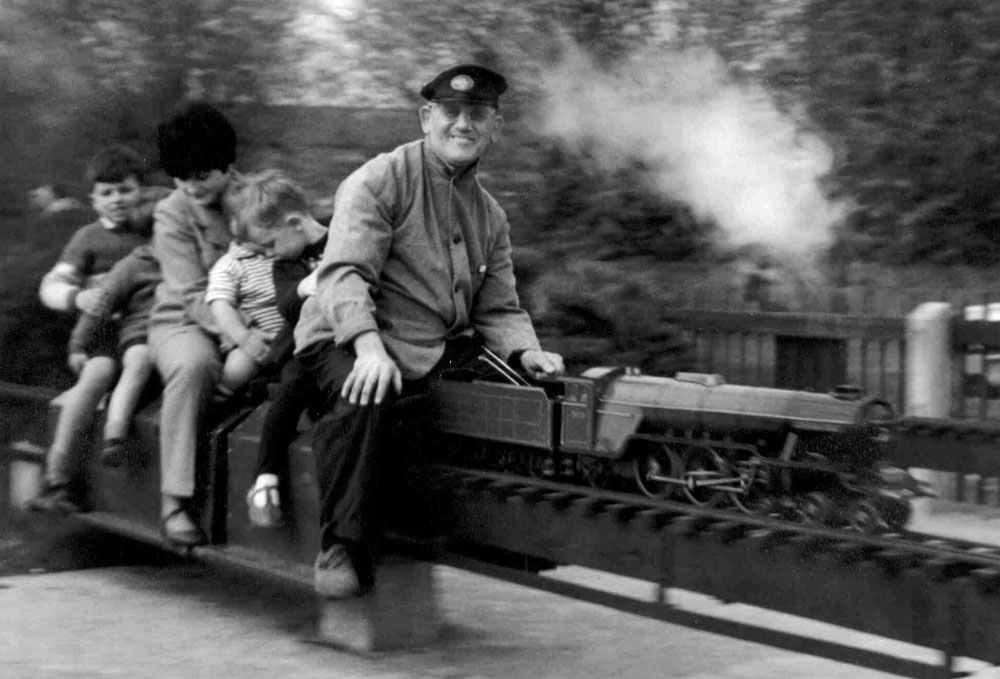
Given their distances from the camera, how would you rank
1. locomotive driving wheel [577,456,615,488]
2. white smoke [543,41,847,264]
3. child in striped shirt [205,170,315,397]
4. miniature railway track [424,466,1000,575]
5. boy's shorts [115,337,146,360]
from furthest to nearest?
white smoke [543,41,847,264] → boy's shorts [115,337,146,360] → child in striped shirt [205,170,315,397] → locomotive driving wheel [577,456,615,488] → miniature railway track [424,466,1000,575]

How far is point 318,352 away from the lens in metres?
5.47

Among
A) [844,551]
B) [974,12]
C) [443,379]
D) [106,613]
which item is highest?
[974,12]

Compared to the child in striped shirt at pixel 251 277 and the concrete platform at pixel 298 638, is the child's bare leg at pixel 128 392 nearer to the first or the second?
the child in striped shirt at pixel 251 277

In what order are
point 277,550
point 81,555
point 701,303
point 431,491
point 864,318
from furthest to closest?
1. point 701,303
2. point 864,318
3. point 81,555
4. point 277,550
5. point 431,491

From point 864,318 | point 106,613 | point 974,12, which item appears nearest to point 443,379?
point 106,613

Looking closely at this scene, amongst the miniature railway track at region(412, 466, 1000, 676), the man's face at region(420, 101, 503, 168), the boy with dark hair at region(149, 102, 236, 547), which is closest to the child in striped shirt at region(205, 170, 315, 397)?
the boy with dark hair at region(149, 102, 236, 547)

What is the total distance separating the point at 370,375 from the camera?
5109 millimetres

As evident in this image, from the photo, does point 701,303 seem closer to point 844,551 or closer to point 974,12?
point 974,12

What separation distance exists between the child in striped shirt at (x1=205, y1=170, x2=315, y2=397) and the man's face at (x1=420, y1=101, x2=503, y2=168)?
0.71 metres

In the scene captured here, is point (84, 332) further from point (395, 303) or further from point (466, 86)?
point (466, 86)

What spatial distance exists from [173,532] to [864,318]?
427 centimetres

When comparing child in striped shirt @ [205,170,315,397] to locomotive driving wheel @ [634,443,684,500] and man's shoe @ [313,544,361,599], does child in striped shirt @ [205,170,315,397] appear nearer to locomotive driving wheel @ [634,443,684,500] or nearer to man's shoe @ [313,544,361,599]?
man's shoe @ [313,544,361,599]

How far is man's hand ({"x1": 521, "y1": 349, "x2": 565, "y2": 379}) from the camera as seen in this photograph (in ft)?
18.4

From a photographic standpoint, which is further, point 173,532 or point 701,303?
point 701,303
